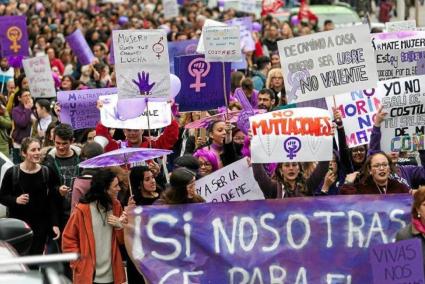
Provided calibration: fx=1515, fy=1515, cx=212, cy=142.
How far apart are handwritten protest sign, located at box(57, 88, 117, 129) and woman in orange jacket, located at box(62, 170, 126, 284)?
3.68 metres

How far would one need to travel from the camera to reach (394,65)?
13367mm

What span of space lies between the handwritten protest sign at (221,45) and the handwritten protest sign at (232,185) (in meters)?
2.76

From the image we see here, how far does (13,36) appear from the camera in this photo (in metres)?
20.2

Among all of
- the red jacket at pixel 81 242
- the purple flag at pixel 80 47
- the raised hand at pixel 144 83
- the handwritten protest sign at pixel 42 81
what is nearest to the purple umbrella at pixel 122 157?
the red jacket at pixel 81 242

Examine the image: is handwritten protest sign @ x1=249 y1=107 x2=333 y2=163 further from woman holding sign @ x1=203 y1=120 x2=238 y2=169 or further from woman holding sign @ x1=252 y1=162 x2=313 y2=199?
woman holding sign @ x1=203 y1=120 x2=238 y2=169

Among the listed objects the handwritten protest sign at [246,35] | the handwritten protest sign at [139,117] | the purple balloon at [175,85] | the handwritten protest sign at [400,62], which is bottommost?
the handwritten protest sign at [246,35]

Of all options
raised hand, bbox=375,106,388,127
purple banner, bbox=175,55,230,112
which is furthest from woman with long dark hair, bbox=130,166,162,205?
purple banner, bbox=175,55,230,112

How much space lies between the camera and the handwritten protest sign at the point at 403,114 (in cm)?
1186

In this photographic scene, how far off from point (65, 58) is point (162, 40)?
9.77 meters

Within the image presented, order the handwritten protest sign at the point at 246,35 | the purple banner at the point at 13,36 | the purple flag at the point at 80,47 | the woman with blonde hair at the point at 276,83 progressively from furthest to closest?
the handwritten protest sign at the point at 246,35, the purple flag at the point at 80,47, the purple banner at the point at 13,36, the woman with blonde hair at the point at 276,83

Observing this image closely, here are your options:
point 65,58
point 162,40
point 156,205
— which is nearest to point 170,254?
point 156,205

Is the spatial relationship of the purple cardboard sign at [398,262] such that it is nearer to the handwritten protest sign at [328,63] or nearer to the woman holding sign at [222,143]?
the woman holding sign at [222,143]

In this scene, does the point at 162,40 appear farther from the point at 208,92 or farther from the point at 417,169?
the point at 417,169

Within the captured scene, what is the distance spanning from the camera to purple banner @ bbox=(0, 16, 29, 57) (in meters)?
20.1
